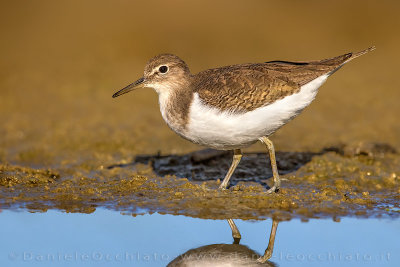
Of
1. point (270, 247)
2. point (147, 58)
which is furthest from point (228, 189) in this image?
point (147, 58)

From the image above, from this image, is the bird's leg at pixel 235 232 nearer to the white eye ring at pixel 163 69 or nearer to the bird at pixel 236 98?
the bird at pixel 236 98

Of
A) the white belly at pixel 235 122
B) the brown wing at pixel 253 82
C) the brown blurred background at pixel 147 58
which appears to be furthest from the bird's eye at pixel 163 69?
the brown blurred background at pixel 147 58

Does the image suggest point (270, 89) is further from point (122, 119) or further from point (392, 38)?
point (392, 38)

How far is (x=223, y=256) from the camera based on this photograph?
6.13m

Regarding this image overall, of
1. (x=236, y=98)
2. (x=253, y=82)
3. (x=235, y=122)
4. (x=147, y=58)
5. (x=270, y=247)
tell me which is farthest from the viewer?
(x=147, y=58)

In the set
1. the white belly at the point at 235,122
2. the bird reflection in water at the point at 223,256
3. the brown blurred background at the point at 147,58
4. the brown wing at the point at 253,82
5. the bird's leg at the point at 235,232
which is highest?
the brown blurred background at the point at 147,58

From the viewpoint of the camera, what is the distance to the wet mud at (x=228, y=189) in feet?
25.3

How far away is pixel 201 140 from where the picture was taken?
7.92 metres

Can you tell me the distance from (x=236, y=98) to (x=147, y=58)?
27.5 feet

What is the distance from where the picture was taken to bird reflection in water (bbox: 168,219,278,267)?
5.98 metres

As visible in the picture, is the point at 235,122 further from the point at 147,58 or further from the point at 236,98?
the point at 147,58

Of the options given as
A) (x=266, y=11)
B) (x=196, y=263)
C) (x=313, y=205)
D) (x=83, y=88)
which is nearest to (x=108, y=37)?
(x=83, y=88)

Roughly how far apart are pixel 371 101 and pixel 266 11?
18.8 ft

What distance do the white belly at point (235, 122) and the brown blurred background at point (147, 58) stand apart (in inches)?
113
